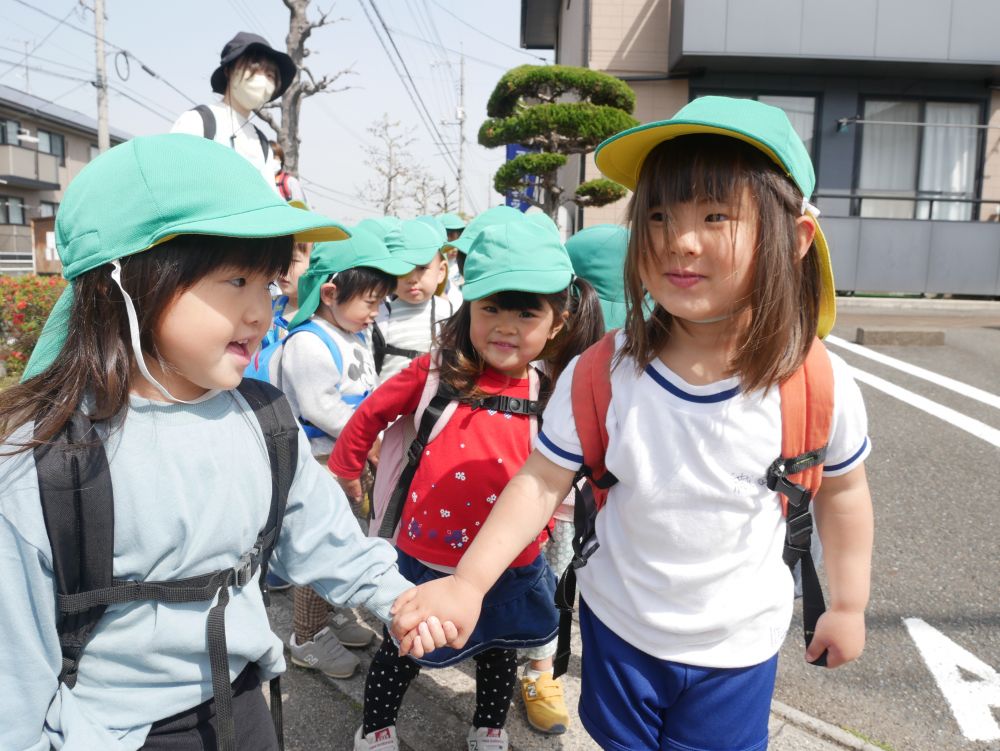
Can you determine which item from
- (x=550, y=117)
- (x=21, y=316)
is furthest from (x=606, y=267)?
(x=21, y=316)

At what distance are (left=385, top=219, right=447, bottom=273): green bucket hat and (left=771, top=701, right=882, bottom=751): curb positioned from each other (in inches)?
91.1

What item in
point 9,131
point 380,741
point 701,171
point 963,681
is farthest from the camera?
point 9,131

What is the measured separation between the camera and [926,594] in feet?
11.3

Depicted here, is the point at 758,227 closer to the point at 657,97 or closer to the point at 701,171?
the point at 701,171

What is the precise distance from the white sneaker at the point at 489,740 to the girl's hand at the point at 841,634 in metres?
1.05

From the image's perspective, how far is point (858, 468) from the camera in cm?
160

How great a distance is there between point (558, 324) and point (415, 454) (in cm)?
63

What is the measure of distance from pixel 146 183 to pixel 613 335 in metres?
1.04

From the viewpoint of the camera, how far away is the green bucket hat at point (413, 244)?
3.47 metres

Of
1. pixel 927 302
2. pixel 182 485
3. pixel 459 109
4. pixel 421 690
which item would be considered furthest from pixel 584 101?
pixel 459 109

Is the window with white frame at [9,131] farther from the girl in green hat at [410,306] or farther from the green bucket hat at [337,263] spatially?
the green bucket hat at [337,263]

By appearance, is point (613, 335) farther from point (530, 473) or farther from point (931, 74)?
point (931, 74)

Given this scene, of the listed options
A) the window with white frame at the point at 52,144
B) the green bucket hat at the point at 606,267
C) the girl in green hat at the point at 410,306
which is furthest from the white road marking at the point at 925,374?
the window with white frame at the point at 52,144

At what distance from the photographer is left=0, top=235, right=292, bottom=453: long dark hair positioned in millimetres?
1308
